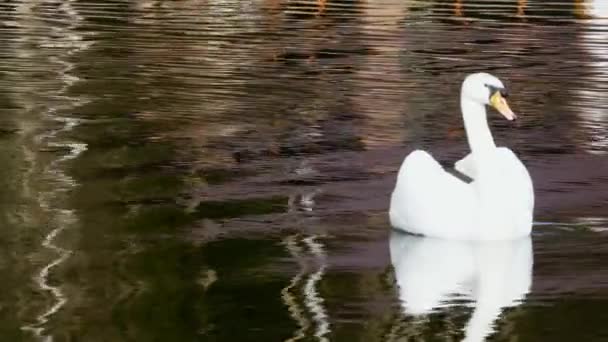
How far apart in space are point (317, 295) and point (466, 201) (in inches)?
76.8

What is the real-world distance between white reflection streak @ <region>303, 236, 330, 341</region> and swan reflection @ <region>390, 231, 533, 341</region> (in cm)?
51

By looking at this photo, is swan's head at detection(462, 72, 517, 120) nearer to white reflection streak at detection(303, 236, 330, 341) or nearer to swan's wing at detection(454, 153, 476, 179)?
swan's wing at detection(454, 153, 476, 179)

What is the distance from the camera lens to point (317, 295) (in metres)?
10.9

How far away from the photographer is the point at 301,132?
17.4m

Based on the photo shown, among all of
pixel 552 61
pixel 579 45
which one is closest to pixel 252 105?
pixel 552 61

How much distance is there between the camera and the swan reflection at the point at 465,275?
422 inches

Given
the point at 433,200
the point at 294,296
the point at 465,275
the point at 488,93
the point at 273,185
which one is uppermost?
the point at 488,93

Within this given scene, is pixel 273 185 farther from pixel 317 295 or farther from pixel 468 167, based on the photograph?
pixel 317 295

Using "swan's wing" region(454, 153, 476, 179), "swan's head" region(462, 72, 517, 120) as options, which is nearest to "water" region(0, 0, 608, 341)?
"swan's wing" region(454, 153, 476, 179)

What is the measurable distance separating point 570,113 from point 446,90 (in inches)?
87.6

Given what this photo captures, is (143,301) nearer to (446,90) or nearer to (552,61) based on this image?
(446,90)

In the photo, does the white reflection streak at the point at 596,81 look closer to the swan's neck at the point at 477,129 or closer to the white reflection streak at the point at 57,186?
the swan's neck at the point at 477,129

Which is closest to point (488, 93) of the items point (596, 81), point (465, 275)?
point (465, 275)

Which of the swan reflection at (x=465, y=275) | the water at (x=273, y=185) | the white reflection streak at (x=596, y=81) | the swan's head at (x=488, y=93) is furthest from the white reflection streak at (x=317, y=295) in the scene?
the white reflection streak at (x=596, y=81)
